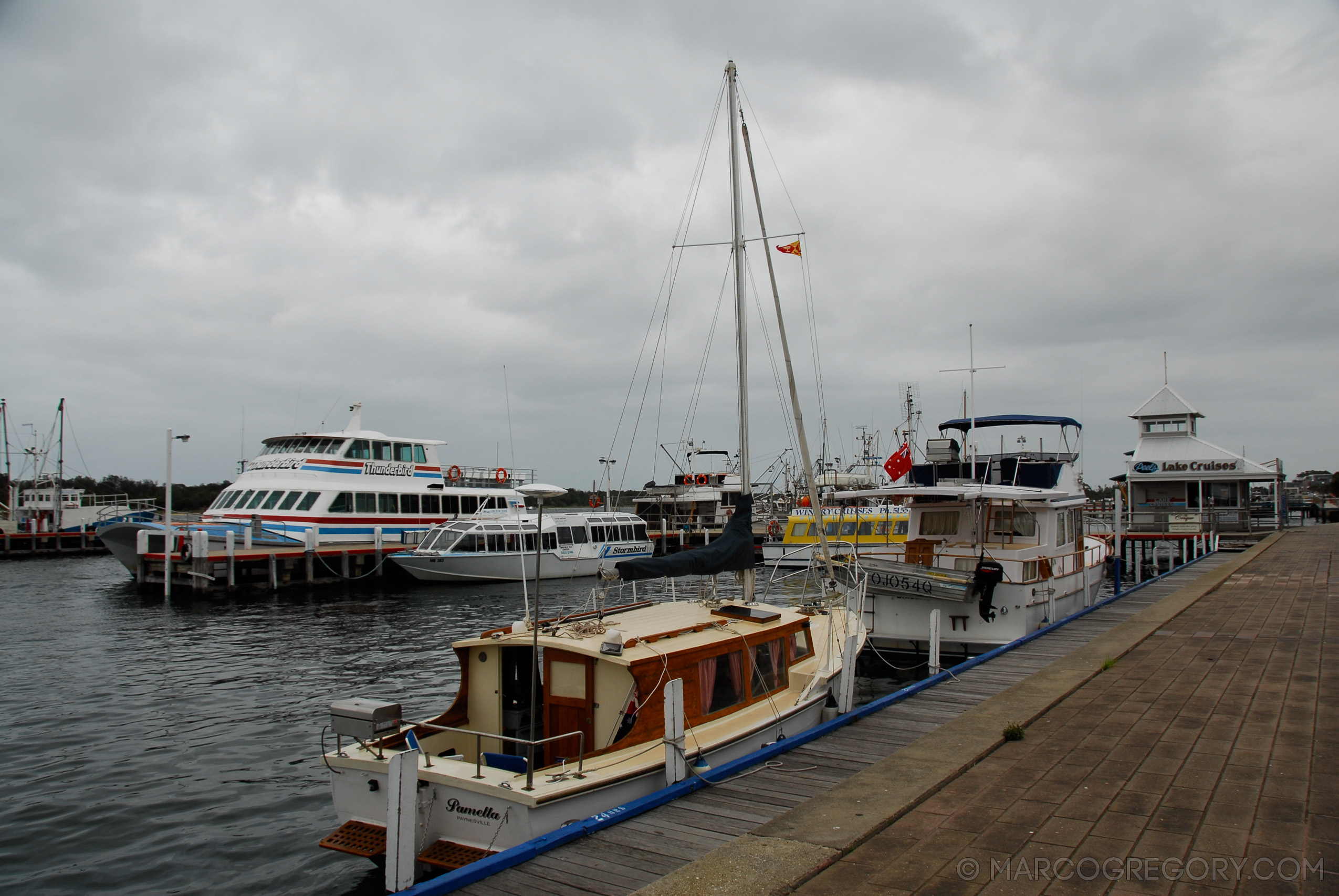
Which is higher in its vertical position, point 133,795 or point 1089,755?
point 1089,755

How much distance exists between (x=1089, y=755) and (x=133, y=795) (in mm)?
11851

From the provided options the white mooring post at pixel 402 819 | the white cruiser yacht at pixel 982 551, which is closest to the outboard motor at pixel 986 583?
the white cruiser yacht at pixel 982 551

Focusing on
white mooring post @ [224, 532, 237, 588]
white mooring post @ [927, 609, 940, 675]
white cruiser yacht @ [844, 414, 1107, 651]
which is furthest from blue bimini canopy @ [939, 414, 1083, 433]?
white mooring post @ [224, 532, 237, 588]

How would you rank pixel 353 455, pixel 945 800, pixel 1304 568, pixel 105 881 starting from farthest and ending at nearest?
pixel 353 455 < pixel 1304 568 < pixel 105 881 < pixel 945 800

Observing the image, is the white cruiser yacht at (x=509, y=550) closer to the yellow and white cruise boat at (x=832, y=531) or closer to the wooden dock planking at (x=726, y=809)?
the yellow and white cruise boat at (x=832, y=531)

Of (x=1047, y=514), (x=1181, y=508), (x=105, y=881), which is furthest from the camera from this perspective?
(x=1181, y=508)

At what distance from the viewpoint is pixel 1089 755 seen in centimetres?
759

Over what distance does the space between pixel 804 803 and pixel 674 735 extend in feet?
5.00

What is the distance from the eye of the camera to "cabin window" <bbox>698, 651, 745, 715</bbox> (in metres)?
9.30

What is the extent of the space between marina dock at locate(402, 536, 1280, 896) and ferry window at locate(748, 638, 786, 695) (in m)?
1.13

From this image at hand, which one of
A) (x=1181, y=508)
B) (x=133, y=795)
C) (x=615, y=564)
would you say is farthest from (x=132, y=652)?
(x=1181, y=508)

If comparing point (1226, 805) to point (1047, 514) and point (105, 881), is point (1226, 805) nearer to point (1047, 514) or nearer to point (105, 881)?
point (105, 881)

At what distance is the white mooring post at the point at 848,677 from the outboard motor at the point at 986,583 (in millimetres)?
5682

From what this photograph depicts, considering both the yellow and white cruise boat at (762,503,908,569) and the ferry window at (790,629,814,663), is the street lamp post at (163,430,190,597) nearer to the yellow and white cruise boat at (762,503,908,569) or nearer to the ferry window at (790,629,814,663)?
the yellow and white cruise boat at (762,503,908,569)
